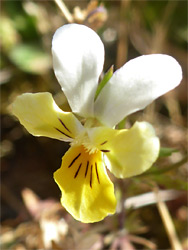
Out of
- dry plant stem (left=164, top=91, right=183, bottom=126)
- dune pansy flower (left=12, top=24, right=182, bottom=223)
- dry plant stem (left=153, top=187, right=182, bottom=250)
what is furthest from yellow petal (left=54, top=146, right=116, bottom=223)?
dry plant stem (left=164, top=91, right=183, bottom=126)

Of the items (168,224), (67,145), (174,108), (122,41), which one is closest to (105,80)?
(168,224)

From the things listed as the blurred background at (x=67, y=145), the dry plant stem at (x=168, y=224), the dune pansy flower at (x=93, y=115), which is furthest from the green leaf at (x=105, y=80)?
the dry plant stem at (x=168, y=224)

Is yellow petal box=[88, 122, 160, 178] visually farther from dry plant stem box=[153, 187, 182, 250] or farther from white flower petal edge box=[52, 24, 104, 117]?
dry plant stem box=[153, 187, 182, 250]

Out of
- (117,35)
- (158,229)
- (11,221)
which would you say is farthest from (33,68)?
(158,229)

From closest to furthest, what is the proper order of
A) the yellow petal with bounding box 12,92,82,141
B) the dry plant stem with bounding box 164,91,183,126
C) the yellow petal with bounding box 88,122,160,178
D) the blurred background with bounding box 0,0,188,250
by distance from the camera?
the yellow petal with bounding box 88,122,160,178
the yellow petal with bounding box 12,92,82,141
the blurred background with bounding box 0,0,188,250
the dry plant stem with bounding box 164,91,183,126

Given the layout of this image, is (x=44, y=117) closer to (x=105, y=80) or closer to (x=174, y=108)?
(x=105, y=80)

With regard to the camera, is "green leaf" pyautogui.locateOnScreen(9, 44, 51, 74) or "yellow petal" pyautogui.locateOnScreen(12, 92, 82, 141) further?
"green leaf" pyautogui.locateOnScreen(9, 44, 51, 74)

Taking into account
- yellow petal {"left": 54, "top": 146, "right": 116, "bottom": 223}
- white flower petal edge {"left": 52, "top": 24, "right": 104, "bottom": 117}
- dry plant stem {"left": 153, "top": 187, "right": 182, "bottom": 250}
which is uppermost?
white flower petal edge {"left": 52, "top": 24, "right": 104, "bottom": 117}
